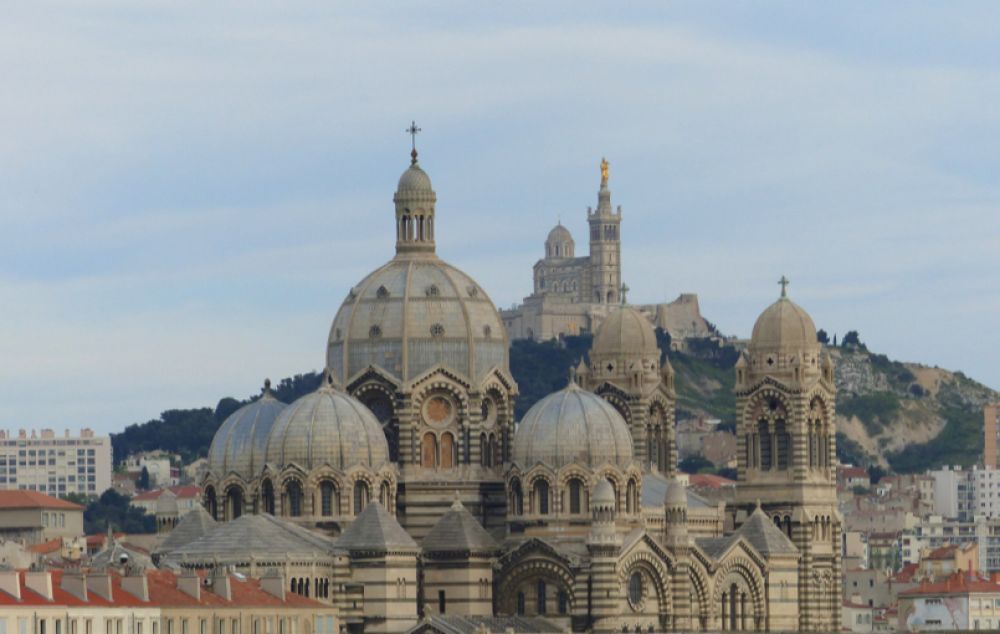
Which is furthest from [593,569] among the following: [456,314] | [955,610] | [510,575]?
[955,610]

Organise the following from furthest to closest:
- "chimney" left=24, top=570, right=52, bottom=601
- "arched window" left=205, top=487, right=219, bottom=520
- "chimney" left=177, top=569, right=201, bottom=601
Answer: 1. "arched window" left=205, top=487, right=219, bottom=520
2. "chimney" left=177, top=569, right=201, bottom=601
3. "chimney" left=24, top=570, right=52, bottom=601

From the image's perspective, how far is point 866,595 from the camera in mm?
192750

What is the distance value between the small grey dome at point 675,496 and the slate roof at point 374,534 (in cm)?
1100

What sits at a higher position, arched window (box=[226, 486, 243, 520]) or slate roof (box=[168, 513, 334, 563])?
arched window (box=[226, 486, 243, 520])

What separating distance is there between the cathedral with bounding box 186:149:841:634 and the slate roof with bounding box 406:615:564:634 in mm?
162

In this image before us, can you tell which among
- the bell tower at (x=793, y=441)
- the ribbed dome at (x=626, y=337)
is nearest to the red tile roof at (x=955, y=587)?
the bell tower at (x=793, y=441)

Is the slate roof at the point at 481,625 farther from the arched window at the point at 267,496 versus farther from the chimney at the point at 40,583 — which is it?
the chimney at the point at 40,583

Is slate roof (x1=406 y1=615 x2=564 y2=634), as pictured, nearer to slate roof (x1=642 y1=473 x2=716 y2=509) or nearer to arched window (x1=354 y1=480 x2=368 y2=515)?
arched window (x1=354 y1=480 x2=368 y2=515)

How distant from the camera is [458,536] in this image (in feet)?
385

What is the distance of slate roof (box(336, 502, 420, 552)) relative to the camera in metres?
112

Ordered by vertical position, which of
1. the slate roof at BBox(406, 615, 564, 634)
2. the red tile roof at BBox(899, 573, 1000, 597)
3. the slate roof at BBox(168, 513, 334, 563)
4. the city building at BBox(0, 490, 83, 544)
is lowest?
the slate roof at BBox(406, 615, 564, 634)

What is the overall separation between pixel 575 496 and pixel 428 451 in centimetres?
627

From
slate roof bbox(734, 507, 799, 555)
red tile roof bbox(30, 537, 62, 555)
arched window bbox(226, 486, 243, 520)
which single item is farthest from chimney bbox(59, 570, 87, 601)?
red tile roof bbox(30, 537, 62, 555)

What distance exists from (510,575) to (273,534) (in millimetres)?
10079
